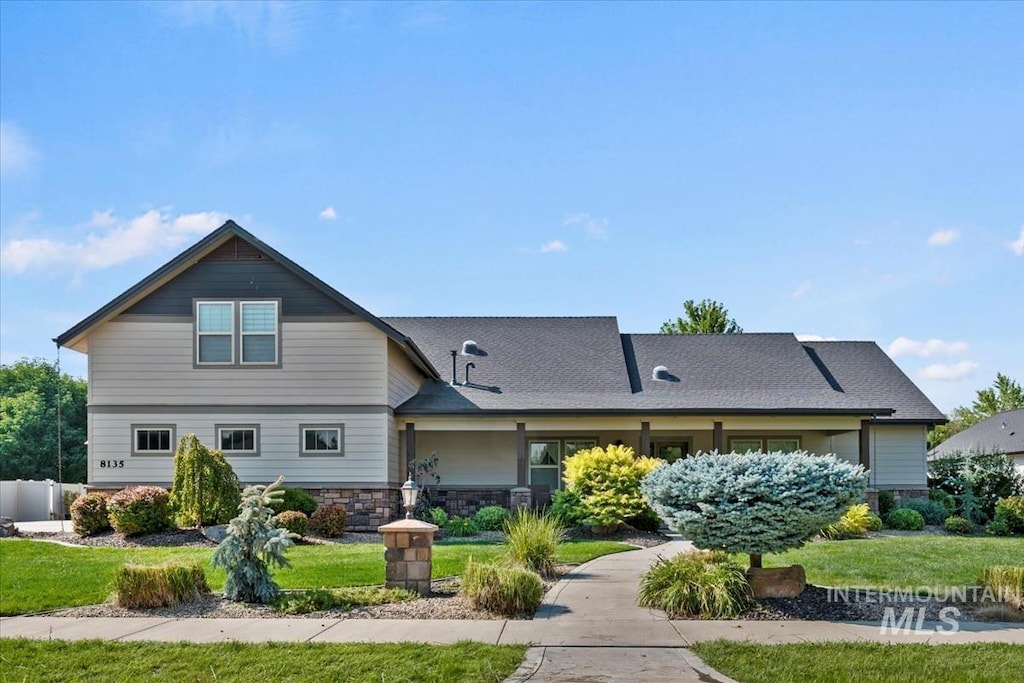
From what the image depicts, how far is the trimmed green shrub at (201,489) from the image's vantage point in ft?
61.5

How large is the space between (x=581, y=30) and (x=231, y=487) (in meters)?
11.7

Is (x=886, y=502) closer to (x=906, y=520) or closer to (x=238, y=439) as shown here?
(x=906, y=520)

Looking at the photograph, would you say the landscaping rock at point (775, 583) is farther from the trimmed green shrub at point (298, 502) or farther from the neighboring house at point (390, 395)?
the neighboring house at point (390, 395)

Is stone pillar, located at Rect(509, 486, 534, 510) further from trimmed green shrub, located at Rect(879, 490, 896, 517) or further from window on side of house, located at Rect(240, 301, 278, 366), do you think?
trimmed green shrub, located at Rect(879, 490, 896, 517)

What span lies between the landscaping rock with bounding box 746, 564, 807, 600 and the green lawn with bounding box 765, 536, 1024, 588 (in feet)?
5.27

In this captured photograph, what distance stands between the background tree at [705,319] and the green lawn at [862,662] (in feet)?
114

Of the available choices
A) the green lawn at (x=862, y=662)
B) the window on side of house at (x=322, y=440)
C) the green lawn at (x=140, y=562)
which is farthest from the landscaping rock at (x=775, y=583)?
the window on side of house at (x=322, y=440)

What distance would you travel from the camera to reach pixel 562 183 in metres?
18.8

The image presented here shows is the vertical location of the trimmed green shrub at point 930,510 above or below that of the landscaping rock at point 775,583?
below

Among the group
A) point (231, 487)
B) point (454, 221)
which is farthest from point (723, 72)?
point (231, 487)

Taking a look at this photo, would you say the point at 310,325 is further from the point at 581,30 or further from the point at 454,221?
the point at 581,30

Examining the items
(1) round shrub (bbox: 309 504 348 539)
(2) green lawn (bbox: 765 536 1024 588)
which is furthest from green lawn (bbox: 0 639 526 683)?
(1) round shrub (bbox: 309 504 348 539)

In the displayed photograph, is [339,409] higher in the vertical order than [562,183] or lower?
lower

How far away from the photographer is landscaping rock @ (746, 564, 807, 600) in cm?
1073
